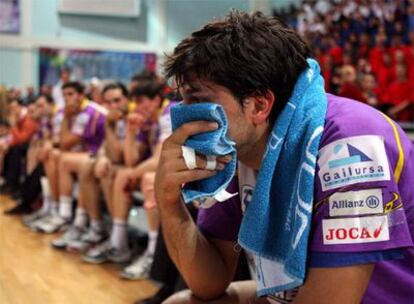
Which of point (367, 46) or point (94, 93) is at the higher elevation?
point (367, 46)

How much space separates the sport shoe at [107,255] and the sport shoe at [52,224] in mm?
779

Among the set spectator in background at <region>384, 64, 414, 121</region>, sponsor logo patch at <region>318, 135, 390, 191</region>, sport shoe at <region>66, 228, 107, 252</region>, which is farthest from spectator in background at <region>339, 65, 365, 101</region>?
sponsor logo patch at <region>318, 135, 390, 191</region>

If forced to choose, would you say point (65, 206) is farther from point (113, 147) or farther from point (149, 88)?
point (149, 88)

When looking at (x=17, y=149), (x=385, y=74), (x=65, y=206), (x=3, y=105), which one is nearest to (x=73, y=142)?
(x=65, y=206)

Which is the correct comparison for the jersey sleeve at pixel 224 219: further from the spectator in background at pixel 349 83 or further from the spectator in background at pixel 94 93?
the spectator in background at pixel 94 93

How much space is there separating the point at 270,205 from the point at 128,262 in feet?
7.25

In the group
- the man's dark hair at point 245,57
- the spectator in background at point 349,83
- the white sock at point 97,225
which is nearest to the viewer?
→ the man's dark hair at point 245,57

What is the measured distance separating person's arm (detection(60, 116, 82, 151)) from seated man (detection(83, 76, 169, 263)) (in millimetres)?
745

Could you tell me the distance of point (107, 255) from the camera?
10.1 feet

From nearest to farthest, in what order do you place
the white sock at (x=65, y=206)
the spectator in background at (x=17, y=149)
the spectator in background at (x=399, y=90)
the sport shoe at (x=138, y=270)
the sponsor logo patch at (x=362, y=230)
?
the sponsor logo patch at (x=362, y=230) → the sport shoe at (x=138, y=270) → the white sock at (x=65, y=206) → the spectator in background at (x=399, y=90) → the spectator in background at (x=17, y=149)

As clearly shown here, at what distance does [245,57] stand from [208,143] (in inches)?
6.0

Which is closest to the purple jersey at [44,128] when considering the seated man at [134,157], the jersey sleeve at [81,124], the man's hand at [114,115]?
the jersey sleeve at [81,124]

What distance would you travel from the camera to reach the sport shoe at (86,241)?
3.28 metres

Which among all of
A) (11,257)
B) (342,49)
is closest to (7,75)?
(342,49)
